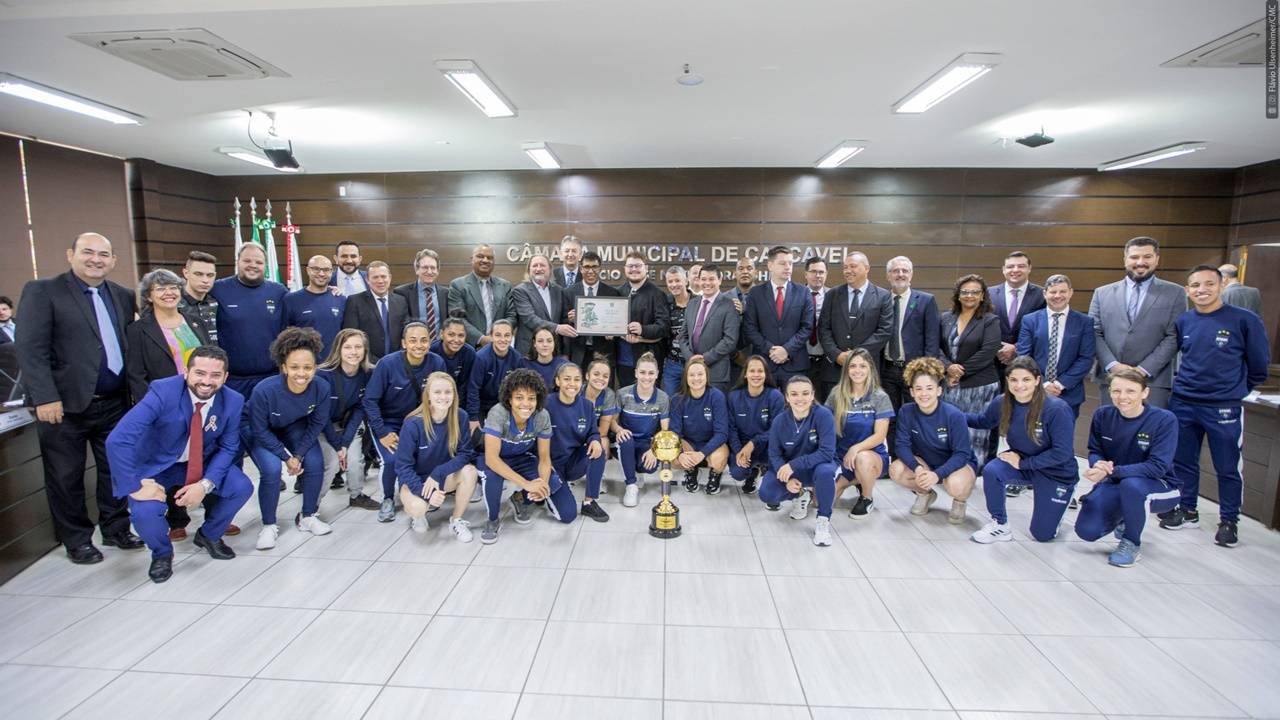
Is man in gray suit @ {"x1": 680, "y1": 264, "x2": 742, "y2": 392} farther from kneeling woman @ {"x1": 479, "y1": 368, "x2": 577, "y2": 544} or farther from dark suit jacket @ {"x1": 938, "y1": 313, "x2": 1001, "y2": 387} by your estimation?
dark suit jacket @ {"x1": 938, "y1": 313, "x2": 1001, "y2": 387}

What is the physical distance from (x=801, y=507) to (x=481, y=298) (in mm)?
3299

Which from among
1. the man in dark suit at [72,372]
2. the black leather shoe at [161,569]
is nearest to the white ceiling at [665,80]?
the man in dark suit at [72,372]

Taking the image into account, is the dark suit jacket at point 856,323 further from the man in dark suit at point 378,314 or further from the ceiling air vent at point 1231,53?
the man in dark suit at point 378,314

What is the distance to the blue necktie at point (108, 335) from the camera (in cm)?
328

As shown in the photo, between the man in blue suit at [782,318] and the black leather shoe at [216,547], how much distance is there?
154 inches

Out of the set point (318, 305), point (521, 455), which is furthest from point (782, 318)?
point (318, 305)

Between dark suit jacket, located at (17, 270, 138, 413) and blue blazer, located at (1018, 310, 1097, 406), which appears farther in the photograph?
blue blazer, located at (1018, 310, 1097, 406)

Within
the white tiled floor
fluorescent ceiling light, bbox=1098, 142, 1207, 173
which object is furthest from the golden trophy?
fluorescent ceiling light, bbox=1098, 142, 1207, 173

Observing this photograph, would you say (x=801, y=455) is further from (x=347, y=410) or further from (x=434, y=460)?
(x=347, y=410)

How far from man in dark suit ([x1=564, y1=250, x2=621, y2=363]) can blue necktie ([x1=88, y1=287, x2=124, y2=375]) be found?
3.07 metres

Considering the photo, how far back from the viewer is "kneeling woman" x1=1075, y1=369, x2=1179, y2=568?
3225mm

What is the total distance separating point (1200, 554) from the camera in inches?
132

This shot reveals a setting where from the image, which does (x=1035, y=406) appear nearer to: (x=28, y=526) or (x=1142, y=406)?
(x=1142, y=406)

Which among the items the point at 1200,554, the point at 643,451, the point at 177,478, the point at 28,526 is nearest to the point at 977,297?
the point at 1200,554
